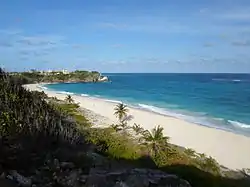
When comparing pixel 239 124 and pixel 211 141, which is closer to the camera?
pixel 211 141

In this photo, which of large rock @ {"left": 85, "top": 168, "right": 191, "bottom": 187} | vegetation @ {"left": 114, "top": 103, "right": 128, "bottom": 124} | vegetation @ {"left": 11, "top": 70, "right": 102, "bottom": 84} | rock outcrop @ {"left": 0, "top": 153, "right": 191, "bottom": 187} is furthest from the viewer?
vegetation @ {"left": 11, "top": 70, "right": 102, "bottom": 84}

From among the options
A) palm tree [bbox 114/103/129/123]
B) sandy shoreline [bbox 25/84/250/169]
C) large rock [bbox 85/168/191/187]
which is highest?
large rock [bbox 85/168/191/187]

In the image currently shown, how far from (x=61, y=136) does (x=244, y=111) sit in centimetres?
4727

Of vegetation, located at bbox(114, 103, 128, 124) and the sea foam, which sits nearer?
vegetation, located at bbox(114, 103, 128, 124)

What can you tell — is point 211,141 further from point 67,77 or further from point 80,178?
point 67,77

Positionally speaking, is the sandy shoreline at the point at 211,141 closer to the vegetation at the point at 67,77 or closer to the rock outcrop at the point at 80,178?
the rock outcrop at the point at 80,178

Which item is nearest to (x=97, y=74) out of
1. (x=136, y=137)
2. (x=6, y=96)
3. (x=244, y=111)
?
(x=244, y=111)

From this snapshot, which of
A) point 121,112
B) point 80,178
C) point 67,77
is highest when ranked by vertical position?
point 80,178

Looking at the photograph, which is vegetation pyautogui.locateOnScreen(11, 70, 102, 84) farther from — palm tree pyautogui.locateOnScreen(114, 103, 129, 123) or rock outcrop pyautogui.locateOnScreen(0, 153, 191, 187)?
rock outcrop pyautogui.locateOnScreen(0, 153, 191, 187)

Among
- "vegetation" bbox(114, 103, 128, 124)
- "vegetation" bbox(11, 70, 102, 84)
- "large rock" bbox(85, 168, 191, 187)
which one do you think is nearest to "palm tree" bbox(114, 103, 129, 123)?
"vegetation" bbox(114, 103, 128, 124)

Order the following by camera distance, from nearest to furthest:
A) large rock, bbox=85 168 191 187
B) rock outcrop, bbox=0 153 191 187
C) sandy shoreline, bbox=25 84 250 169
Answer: rock outcrop, bbox=0 153 191 187 → large rock, bbox=85 168 191 187 → sandy shoreline, bbox=25 84 250 169

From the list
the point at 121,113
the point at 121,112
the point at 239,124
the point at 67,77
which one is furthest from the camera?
the point at 67,77

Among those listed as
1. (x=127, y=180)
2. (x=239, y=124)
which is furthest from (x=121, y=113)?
(x=127, y=180)

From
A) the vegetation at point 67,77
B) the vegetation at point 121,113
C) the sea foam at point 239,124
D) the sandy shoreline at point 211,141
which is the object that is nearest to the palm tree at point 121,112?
the vegetation at point 121,113
